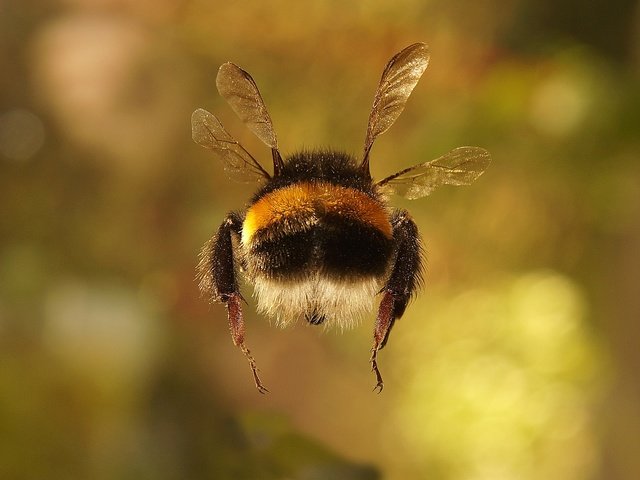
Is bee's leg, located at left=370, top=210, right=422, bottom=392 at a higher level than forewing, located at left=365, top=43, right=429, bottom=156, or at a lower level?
lower

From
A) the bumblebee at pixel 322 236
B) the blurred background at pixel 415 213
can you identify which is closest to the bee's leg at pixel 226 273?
the bumblebee at pixel 322 236

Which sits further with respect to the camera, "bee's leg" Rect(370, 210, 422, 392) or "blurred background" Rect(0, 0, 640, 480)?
"blurred background" Rect(0, 0, 640, 480)

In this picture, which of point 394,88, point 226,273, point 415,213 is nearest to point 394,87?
point 394,88

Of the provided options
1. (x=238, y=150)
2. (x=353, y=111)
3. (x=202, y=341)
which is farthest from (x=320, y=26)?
(x=238, y=150)

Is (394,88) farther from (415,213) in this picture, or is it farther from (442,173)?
(415,213)

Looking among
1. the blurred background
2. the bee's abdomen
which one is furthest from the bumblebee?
the blurred background

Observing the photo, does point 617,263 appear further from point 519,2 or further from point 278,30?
point 278,30

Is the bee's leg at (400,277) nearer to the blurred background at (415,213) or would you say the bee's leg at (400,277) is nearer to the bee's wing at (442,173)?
the bee's wing at (442,173)

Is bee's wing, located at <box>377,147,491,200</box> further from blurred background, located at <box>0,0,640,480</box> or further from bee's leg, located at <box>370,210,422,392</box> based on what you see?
blurred background, located at <box>0,0,640,480</box>
